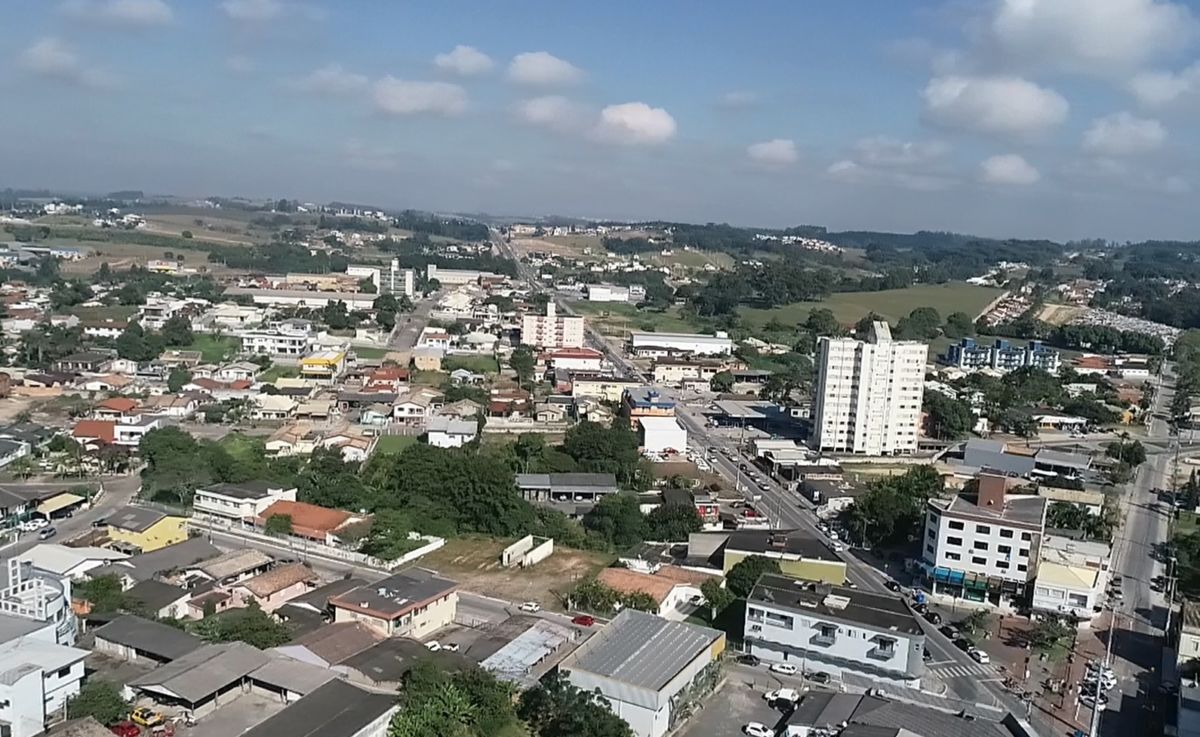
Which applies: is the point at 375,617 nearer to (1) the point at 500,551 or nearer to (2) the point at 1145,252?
(1) the point at 500,551

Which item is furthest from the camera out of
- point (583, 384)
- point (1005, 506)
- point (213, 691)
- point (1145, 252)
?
point (1145, 252)

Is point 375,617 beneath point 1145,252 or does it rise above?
beneath

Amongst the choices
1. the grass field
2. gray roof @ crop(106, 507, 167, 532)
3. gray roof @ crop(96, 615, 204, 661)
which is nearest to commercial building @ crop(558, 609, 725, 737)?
gray roof @ crop(96, 615, 204, 661)

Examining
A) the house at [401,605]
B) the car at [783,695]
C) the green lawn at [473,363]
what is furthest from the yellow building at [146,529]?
the green lawn at [473,363]

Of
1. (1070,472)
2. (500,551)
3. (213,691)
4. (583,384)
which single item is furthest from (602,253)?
(213,691)

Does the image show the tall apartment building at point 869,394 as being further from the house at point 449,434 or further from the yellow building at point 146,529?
the yellow building at point 146,529

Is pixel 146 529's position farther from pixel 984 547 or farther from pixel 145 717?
pixel 984 547
